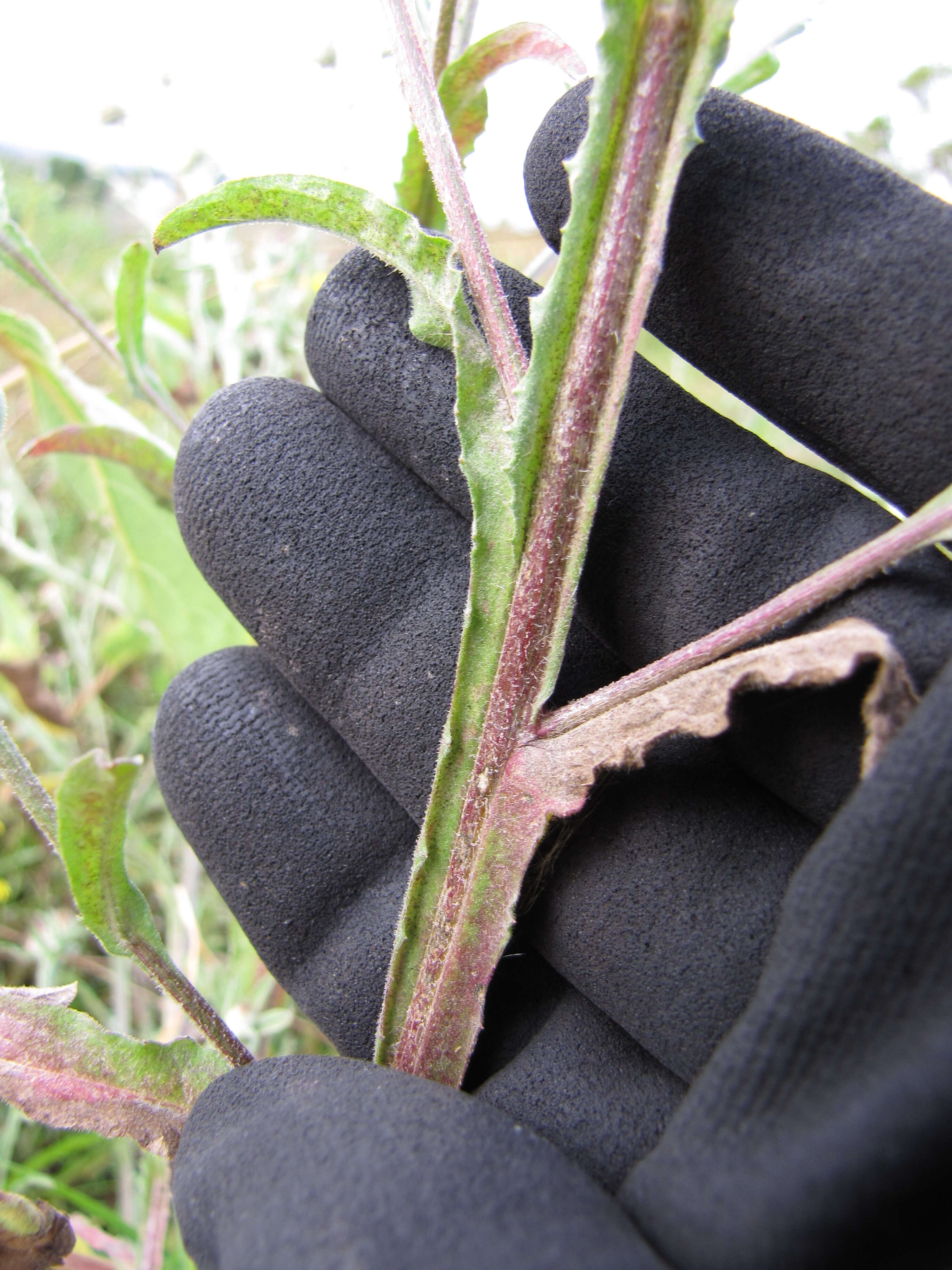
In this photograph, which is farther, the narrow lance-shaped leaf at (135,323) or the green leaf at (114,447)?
the green leaf at (114,447)

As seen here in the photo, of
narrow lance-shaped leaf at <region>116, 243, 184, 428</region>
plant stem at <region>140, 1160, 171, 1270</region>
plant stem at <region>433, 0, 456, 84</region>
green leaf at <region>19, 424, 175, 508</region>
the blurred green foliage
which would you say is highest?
plant stem at <region>433, 0, 456, 84</region>

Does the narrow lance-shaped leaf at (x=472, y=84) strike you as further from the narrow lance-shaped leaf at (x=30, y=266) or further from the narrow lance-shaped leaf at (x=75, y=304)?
the narrow lance-shaped leaf at (x=30, y=266)

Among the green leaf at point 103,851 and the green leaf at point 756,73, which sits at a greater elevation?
the green leaf at point 756,73

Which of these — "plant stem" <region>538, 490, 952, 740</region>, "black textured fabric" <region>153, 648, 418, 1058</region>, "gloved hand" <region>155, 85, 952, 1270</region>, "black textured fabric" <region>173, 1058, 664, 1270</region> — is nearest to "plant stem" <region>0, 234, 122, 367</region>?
"gloved hand" <region>155, 85, 952, 1270</region>

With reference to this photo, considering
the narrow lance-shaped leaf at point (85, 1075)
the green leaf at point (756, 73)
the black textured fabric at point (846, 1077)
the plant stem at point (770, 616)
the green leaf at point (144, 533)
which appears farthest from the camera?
the green leaf at point (144, 533)

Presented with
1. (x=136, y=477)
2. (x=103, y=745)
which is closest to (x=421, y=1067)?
(x=136, y=477)

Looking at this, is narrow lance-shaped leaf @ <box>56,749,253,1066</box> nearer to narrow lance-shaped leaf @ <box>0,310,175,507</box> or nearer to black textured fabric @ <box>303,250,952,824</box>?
black textured fabric @ <box>303,250,952,824</box>

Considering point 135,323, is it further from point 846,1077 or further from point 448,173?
point 846,1077

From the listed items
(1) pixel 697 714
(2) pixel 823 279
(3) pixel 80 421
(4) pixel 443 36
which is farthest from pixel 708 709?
(3) pixel 80 421

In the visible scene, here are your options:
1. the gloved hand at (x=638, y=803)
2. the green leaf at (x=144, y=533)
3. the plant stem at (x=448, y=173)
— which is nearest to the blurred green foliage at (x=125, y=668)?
the green leaf at (x=144, y=533)
